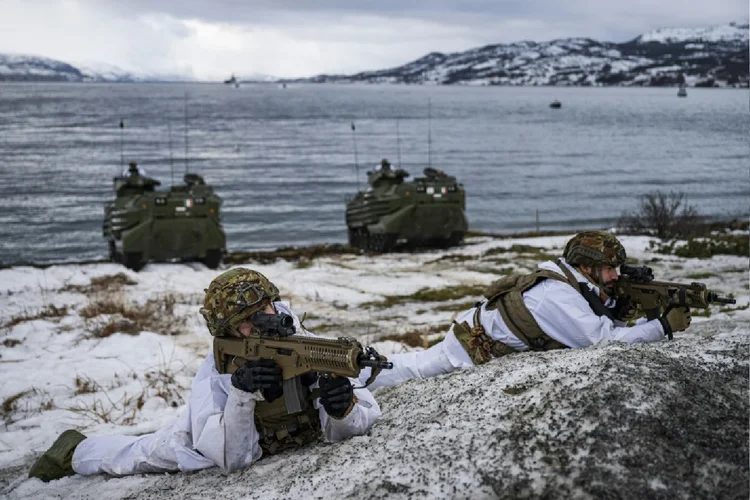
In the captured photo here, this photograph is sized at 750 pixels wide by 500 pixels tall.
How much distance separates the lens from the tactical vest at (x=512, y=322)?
6.71 metres

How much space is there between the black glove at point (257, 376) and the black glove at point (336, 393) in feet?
0.87

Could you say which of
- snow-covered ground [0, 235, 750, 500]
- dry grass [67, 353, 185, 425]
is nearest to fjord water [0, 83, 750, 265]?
dry grass [67, 353, 185, 425]

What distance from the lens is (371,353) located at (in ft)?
15.0

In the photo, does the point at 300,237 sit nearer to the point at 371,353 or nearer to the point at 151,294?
the point at 151,294

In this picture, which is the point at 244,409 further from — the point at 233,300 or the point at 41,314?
the point at 41,314

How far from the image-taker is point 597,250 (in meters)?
6.75

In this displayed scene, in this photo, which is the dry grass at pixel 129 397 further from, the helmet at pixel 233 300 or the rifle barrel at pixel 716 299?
the rifle barrel at pixel 716 299

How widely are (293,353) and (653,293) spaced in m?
3.41

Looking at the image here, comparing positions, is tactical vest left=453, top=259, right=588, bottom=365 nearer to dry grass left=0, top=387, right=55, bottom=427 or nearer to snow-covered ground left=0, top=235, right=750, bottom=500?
snow-covered ground left=0, top=235, right=750, bottom=500

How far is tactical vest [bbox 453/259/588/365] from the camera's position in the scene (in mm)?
6715

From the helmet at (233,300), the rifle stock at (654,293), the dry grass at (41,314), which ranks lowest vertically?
the dry grass at (41,314)

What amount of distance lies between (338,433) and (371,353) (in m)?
0.87

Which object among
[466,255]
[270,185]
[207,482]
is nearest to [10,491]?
[207,482]

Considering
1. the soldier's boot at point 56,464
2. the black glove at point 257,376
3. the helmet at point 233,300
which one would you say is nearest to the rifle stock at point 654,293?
the helmet at point 233,300
